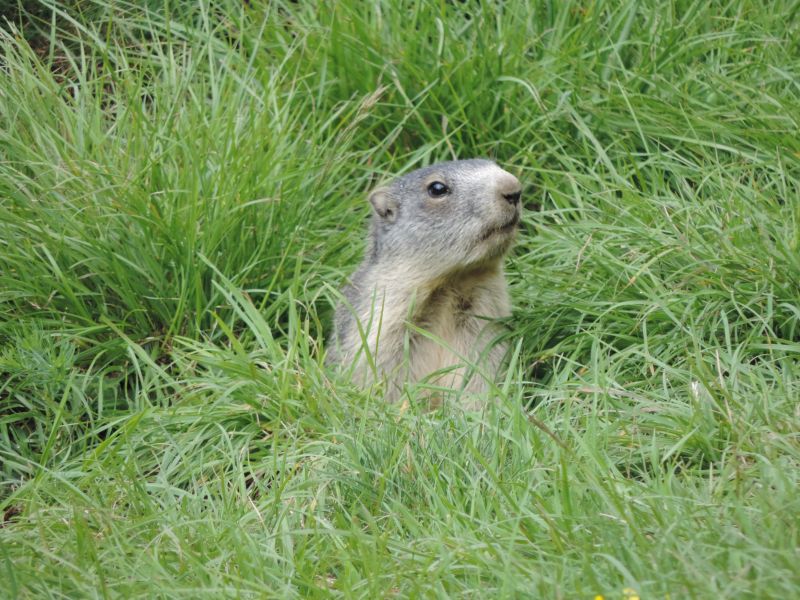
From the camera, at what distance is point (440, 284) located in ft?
18.5

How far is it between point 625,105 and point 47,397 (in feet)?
11.3

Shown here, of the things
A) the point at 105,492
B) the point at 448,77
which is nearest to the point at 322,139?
the point at 448,77

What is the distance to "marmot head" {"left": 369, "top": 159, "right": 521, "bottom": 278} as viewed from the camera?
5.44m

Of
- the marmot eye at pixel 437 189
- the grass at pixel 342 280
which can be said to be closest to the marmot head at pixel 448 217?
the marmot eye at pixel 437 189

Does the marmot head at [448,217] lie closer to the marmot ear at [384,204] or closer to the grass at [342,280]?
the marmot ear at [384,204]

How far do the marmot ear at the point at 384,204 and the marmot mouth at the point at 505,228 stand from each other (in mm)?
629

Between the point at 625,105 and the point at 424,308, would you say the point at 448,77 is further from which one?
the point at 424,308

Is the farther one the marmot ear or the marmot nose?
the marmot ear

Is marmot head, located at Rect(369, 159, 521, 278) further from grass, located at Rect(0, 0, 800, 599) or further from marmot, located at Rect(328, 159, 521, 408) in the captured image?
grass, located at Rect(0, 0, 800, 599)

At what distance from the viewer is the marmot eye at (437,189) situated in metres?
5.70

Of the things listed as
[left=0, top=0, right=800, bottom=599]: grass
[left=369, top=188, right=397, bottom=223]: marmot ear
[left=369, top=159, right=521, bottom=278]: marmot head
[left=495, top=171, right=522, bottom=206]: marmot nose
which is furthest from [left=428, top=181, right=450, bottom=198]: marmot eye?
[left=0, top=0, right=800, bottom=599]: grass

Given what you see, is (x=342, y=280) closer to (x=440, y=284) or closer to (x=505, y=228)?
(x=440, y=284)

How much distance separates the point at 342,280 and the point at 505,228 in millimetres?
1220

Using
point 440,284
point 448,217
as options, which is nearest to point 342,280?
point 440,284
